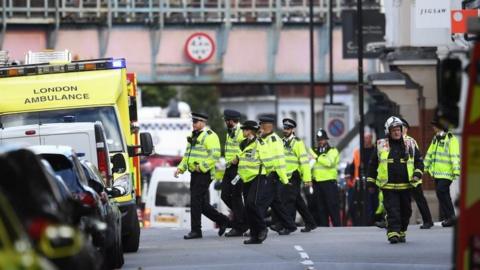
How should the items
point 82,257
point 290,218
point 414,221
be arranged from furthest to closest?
1. point 414,221
2. point 290,218
3. point 82,257

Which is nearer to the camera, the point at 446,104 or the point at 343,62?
the point at 446,104

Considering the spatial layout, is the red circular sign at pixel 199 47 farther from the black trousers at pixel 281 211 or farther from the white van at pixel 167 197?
the black trousers at pixel 281 211

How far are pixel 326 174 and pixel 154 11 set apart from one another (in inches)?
729

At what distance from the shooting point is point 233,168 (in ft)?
81.4

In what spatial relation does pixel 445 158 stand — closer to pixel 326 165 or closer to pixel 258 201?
pixel 326 165

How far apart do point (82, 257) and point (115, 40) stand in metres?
36.8

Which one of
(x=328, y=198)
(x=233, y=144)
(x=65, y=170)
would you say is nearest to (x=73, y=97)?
(x=233, y=144)

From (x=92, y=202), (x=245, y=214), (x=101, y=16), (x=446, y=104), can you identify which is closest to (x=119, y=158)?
(x=245, y=214)

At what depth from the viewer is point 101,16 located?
47.3 meters

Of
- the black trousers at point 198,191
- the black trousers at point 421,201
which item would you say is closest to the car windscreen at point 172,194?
the black trousers at point 421,201

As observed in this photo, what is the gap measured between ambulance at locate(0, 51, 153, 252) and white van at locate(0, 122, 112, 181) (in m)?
1.39

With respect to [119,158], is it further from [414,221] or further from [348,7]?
[348,7]

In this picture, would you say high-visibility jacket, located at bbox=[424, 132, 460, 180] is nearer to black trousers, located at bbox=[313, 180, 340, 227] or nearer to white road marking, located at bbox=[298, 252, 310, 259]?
black trousers, located at bbox=[313, 180, 340, 227]

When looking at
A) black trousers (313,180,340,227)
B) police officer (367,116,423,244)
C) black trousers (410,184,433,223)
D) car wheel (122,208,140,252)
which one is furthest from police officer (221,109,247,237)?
black trousers (313,180,340,227)
